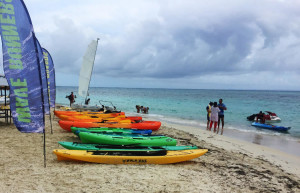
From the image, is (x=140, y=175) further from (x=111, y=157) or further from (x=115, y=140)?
(x=115, y=140)

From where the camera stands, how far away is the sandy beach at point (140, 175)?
5.03 metres

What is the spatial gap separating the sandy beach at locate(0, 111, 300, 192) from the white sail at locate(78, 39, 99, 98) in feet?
30.2

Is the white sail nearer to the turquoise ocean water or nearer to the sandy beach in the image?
the turquoise ocean water

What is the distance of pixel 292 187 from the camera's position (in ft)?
19.2

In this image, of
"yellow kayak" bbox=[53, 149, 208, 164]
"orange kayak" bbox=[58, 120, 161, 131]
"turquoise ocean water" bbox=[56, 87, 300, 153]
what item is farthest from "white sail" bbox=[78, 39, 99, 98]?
"yellow kayak" bbox=[53, 149, 208, 164]

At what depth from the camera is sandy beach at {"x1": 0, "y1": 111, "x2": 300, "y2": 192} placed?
5034mm

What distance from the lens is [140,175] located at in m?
5.77

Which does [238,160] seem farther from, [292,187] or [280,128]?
[280,128]

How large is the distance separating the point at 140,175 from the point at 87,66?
41.3 ft

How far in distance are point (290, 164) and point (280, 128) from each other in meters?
10.5

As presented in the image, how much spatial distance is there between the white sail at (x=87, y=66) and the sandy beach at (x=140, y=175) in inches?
363

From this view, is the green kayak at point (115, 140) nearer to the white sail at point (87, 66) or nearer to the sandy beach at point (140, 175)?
the sandy beach at point (140, 175)

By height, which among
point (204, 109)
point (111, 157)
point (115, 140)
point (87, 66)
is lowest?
point (204, 109)

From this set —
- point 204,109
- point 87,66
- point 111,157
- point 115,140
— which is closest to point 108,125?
point 115,140
